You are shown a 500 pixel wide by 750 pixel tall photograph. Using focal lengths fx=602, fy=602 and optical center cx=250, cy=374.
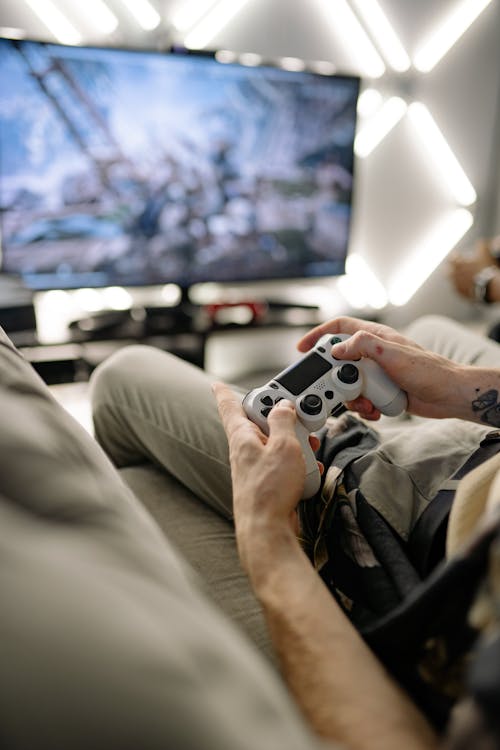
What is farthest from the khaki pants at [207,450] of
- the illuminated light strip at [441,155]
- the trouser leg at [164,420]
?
the illuminated light strip at [441,155]

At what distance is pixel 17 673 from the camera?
11.7 inches

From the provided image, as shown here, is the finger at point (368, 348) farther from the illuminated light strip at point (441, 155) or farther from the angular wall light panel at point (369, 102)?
the illuminated light strip at point (441, 155)

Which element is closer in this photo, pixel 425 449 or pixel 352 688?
pixel 352 688

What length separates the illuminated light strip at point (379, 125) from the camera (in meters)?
2.54

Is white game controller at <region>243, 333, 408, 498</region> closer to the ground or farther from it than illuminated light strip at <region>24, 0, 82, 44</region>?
closer to the ground

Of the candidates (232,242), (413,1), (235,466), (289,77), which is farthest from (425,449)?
(413,1)

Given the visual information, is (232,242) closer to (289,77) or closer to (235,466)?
(289,77)

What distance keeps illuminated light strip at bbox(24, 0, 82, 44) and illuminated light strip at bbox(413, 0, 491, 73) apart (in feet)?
4.64

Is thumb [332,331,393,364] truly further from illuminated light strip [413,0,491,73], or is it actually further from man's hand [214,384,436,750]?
illuminated light strip [413,0,491,73]

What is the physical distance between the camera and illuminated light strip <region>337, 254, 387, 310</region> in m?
2.74

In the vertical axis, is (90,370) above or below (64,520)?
below

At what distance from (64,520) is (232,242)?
1932mm

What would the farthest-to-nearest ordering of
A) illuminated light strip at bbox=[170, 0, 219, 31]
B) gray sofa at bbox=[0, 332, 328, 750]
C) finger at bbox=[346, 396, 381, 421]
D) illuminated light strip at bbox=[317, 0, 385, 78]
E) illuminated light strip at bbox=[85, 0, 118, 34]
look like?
illuminated light strip at bbox=[317, 0, 385, 78] < illuminated light strip at bbox=[170, 0, 219, 31] < illuminated light strip at bbox=[85, 0, 118, 34] < finger at bbox=[346, 396, 381, 421] < gray sofa at bbox=[0, 332, 328, 750]

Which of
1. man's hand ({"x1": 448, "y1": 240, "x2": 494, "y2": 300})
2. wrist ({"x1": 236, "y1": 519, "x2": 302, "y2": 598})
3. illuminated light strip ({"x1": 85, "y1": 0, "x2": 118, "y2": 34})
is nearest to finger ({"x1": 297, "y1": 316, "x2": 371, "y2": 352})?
wrist ({"x1": 236, "y1": 519, "x2": 302, "y2": 598})
